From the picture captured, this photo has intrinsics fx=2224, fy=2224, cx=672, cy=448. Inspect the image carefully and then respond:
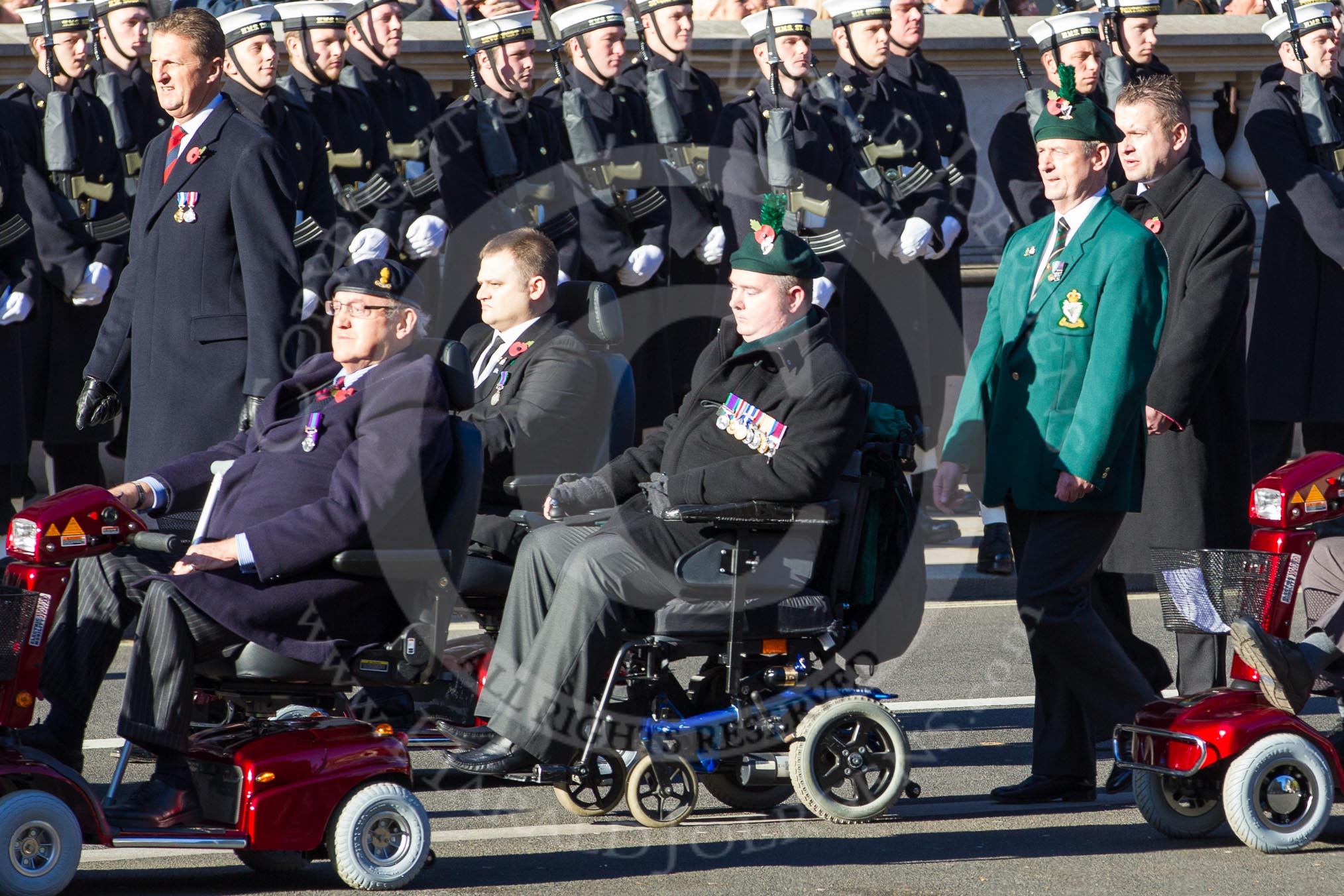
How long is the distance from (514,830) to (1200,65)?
7758mm

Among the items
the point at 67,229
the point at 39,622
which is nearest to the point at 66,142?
the point at 67,229

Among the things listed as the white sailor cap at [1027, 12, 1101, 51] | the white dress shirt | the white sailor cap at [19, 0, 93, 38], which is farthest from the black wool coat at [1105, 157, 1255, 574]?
the white sailor cap at [19, 0, 93, 38]

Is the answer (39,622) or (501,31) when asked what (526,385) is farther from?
(501,31)

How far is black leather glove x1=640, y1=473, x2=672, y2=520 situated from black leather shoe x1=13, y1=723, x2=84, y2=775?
160cm

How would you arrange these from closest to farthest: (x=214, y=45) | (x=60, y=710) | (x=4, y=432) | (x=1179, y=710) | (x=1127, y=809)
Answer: (x=60, y=710) → (x=1179, y=710) → (x=1127, y=809) → (x=214, y=45) → (x=4, y=432)

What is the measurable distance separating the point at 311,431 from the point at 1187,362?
2519mm

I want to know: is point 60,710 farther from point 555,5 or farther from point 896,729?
point 555,5

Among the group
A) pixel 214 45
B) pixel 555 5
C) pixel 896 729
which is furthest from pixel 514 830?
pixel 555 5

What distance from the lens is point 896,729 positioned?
577 centimetres

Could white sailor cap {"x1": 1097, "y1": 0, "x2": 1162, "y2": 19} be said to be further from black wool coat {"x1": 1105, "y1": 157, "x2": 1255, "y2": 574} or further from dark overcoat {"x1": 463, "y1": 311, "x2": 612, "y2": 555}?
dark overcoat {"x1": 463, "y1": 311, "x2": 612, "y2": 555}

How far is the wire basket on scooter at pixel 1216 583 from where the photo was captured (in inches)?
A: 217

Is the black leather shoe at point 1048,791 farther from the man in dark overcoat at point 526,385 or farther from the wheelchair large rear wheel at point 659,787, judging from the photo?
the man in dark overcoat at point 526,385

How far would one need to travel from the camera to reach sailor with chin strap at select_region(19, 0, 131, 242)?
927 cm

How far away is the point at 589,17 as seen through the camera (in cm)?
1028
